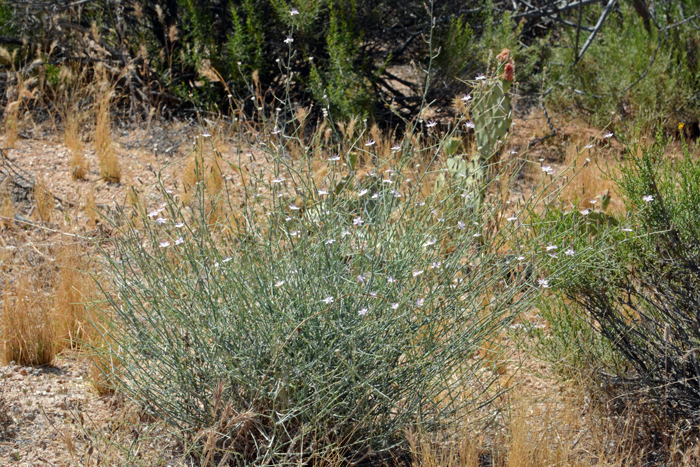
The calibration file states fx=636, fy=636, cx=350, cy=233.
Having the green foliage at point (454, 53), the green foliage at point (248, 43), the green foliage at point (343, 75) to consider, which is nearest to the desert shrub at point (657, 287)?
the green foliage at point (343, 75)

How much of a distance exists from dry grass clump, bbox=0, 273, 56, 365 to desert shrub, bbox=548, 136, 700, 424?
217 centimetres

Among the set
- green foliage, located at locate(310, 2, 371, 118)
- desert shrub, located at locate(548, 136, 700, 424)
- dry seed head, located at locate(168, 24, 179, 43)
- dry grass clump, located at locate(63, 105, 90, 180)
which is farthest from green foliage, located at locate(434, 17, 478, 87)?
desert shrub, located at locate(548, 136, 700, 424)

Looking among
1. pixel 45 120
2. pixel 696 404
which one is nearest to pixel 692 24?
pixel 696 404

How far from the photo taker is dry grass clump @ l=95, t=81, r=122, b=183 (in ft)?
15.0

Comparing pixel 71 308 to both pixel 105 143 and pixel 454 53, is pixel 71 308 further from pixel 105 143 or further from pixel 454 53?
pixel 454 53

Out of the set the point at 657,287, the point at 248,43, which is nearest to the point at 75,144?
the point at 248,43

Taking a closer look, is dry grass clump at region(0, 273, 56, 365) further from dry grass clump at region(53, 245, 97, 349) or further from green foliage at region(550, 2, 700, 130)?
green foliage at region(550, 2, 700, 130)

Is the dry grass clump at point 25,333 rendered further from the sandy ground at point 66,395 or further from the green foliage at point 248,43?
the green foliage at point 248,43

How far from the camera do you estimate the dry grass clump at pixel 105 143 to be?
180 inches

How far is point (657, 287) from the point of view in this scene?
2428mm

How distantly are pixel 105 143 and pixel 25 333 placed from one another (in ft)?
8.08

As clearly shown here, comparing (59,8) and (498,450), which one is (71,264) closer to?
(498,450)

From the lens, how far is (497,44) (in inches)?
220

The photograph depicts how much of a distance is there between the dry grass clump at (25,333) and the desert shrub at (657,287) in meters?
2.17
